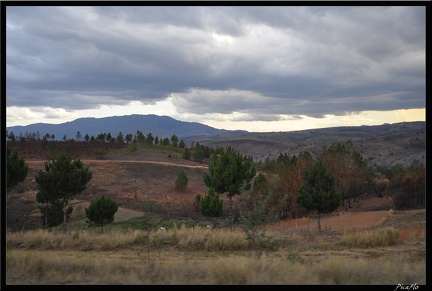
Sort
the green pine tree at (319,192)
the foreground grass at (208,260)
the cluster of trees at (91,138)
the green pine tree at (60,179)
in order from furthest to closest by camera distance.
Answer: the cluster of trees at (91,138)
the green pine tree at (319,192)
the green pine tree at (60,179)
the foreground grass at (208,260)

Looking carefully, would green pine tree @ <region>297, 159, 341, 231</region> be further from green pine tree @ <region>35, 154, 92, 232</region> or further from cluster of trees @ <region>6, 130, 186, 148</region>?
cluster of trees @ <region>6, 130, 186, 148</region>

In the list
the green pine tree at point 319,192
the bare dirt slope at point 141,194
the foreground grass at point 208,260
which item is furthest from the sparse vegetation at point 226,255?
the bare dirt slope at point 141,194

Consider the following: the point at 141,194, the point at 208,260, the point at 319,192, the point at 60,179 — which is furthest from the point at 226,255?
the point at 141,194

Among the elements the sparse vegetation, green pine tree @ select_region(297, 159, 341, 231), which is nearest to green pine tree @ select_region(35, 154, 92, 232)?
the sparse vegetation

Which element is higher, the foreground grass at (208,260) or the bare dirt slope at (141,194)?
the foreground grass at (208,260)

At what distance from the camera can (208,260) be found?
30.8ft

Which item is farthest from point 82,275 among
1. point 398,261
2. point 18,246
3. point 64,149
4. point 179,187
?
point 64,149

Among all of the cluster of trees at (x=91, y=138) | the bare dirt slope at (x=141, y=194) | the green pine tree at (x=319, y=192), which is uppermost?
the cluster of trees at (x=91, y=138)

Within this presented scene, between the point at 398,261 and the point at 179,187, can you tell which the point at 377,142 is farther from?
the point at 398,261

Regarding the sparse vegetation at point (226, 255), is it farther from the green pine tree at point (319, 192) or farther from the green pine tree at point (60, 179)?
the green pine tree at point (319, 192)

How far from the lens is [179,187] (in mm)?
52656

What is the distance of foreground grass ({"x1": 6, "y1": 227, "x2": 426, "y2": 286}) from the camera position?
288 inches

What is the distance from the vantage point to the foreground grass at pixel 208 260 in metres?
7.31
